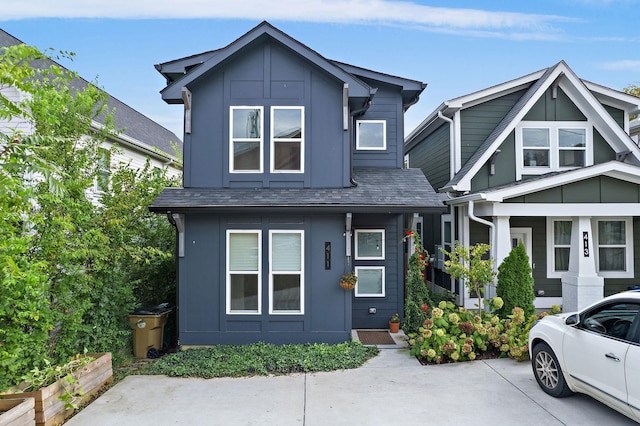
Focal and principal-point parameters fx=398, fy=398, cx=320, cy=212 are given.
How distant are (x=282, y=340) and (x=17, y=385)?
432 centimetres

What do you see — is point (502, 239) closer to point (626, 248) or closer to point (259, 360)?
point (626, 248)

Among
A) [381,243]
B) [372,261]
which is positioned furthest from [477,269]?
[372,261]

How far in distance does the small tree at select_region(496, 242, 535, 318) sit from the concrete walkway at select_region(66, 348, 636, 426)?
163 centimetres

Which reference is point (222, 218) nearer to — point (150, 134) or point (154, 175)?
point (154, 175)

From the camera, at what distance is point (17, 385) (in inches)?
204

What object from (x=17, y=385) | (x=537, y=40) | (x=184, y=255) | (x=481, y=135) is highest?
(x=537, y=40)

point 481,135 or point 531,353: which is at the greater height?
point 481,135

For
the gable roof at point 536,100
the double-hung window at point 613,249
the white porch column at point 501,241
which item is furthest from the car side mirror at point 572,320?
the double-hung window at point 613,249

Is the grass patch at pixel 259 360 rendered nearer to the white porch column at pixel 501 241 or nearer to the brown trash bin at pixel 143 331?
the brown trash bin at pixel 143 331

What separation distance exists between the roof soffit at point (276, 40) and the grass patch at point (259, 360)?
518cm

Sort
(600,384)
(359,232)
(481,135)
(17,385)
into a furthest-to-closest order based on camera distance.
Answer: (481,135)
(359,232)
(17,385)
(600,384)

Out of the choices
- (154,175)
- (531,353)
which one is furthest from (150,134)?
(531,353)

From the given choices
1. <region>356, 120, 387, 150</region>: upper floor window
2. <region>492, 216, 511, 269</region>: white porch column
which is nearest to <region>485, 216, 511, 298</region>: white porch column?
<region>492, 216, 511, 269</region>: white porch column

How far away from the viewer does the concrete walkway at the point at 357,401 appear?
203 inches
